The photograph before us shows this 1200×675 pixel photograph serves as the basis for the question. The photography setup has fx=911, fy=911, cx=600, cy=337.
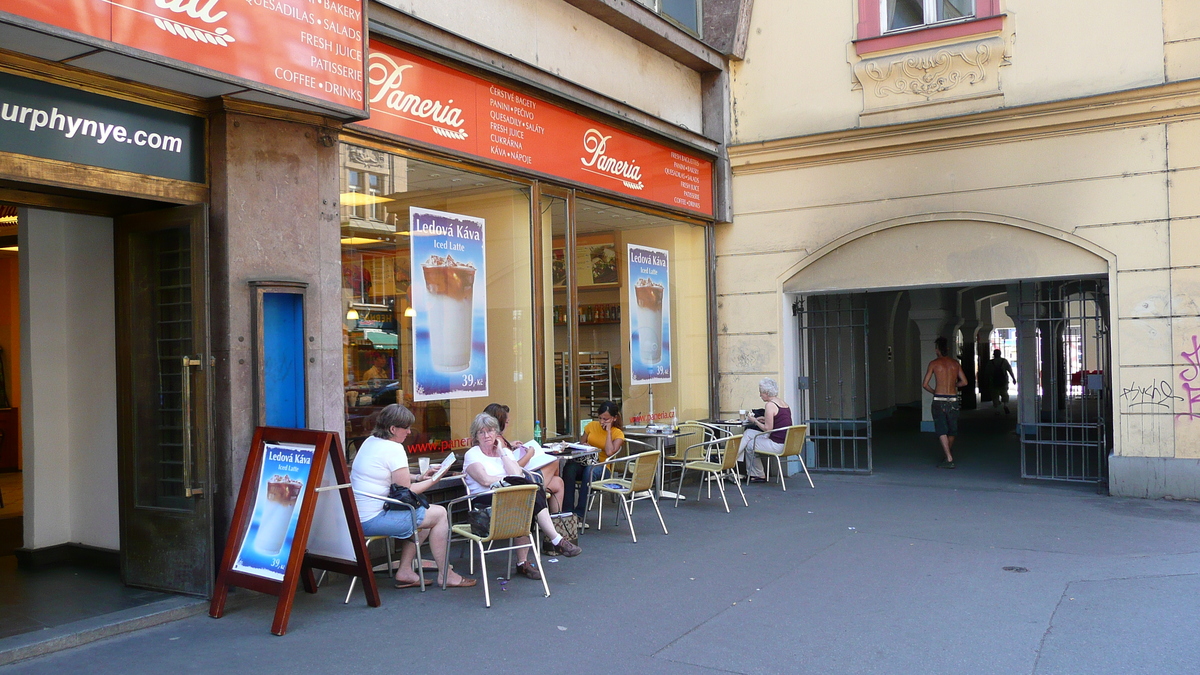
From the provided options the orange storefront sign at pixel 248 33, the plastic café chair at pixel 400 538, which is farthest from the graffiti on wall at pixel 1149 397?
the orange storefront sign at pixel 248 33

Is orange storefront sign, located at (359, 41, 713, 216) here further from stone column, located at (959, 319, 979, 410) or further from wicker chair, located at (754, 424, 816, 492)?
stone column, located at (959, 319, 979, 410)

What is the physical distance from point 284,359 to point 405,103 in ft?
8.04

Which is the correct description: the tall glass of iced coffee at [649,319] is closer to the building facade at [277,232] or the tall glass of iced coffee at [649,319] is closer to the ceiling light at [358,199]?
the building facade at [277,232]

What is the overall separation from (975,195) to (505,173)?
5.71 metres

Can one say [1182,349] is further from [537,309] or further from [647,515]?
[537,309]

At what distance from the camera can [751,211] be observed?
12.3 m

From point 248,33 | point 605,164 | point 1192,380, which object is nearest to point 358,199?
point 248,33

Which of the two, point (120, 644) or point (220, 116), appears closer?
point (120, 644)

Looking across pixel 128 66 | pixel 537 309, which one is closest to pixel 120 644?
pixel 128 66

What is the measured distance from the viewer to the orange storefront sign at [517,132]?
24.5 feet

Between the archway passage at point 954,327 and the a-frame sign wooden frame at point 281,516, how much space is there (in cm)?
740

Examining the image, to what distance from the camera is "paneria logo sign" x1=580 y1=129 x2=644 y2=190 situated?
9961mm

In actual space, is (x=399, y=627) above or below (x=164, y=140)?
below

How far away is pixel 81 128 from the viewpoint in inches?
208
